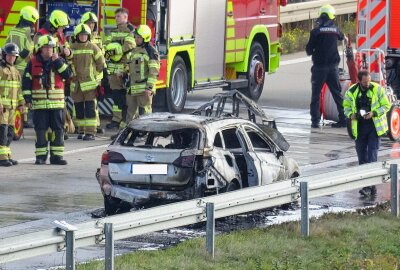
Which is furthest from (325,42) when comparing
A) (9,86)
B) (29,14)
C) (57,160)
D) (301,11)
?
(301,11)

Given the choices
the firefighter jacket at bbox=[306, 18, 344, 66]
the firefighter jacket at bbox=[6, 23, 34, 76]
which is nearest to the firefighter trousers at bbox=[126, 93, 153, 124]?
the firefighter jacket at bbox=[6, 23, 34, 76]

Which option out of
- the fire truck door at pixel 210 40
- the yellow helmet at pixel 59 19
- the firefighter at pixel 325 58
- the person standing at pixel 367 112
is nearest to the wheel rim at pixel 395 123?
the firefighter at pixel 325 58

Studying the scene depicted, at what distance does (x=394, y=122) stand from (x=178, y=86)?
3.85 meters

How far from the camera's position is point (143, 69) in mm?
21016

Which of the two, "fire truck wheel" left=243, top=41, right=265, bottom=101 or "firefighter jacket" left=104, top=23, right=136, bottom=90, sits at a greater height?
"firefighter jacket" left=104, top=23, right=136, bottom=90

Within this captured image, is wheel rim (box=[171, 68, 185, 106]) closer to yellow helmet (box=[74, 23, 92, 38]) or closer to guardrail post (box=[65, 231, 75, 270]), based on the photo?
yellow helmet (box=[74, 23, 92, 38])

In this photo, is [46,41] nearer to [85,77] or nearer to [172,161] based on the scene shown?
[85,77]

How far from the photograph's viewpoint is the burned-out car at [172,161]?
14.5 m

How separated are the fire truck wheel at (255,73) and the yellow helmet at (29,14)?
6281mm

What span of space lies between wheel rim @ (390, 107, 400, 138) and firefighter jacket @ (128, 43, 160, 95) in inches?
142

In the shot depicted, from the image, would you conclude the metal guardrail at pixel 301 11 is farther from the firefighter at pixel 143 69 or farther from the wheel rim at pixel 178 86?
the firefighter at pixel 143 69

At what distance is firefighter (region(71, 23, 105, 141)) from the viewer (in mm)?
20719

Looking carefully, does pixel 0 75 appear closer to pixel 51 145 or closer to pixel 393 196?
pixel 51 145

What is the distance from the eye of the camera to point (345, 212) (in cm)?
1528
